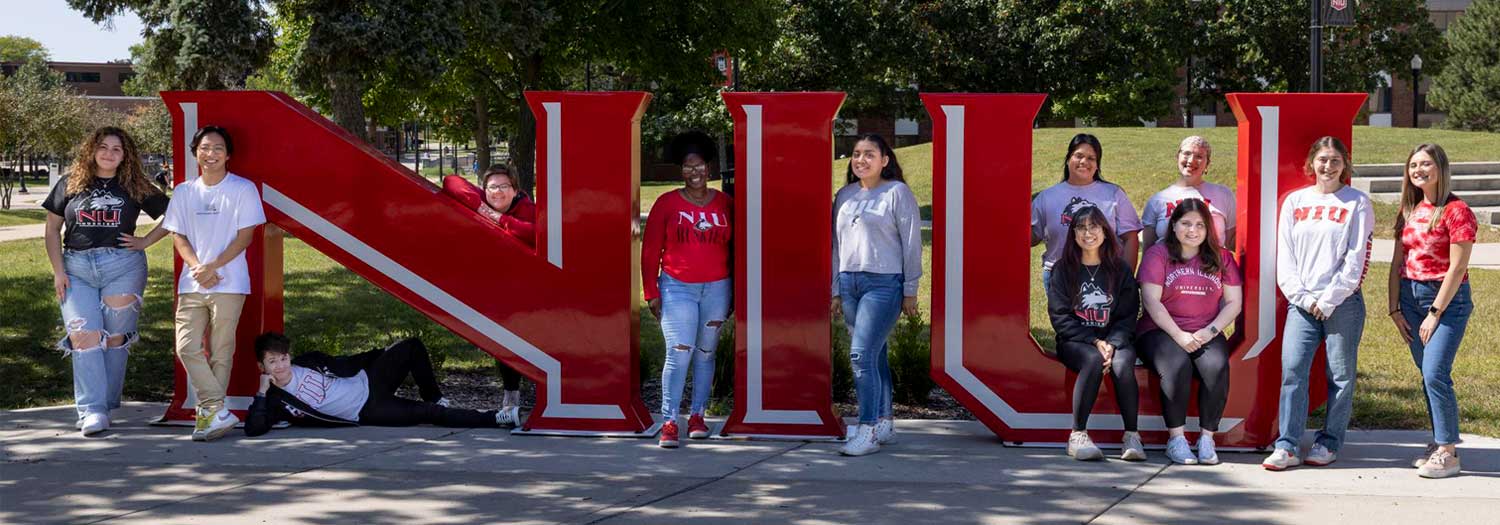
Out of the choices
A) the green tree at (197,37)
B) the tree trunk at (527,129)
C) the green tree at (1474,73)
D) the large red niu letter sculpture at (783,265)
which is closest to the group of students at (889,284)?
the large red niu letter sculpture at (783,265)

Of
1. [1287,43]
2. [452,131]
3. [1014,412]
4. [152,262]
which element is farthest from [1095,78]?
[1014,412]

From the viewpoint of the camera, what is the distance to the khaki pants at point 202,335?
6.93 m

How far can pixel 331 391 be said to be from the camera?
726 cm

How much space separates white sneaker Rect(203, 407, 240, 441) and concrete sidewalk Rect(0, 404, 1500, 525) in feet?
0.23

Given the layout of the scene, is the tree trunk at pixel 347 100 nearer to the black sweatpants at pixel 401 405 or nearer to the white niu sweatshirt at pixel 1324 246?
the black sweatpants at pixel 401 405

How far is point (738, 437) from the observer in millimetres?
7023

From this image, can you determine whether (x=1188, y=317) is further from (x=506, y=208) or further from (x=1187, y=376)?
(x=506, y=208)

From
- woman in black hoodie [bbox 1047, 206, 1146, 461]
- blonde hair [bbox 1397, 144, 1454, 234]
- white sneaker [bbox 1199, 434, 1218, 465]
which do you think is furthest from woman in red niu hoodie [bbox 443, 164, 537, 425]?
blonde hair [bbox 1397, 144, 1454, 234]

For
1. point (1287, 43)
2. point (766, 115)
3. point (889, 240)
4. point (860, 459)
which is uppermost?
point (1287, 43)

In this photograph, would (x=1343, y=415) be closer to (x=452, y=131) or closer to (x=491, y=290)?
(x=491, y=290)

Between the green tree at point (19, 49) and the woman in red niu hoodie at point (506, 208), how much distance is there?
127062mm

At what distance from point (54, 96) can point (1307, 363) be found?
42174 mm

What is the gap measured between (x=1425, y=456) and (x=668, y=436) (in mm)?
3469

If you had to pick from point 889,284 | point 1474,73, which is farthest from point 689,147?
point 1474,73
